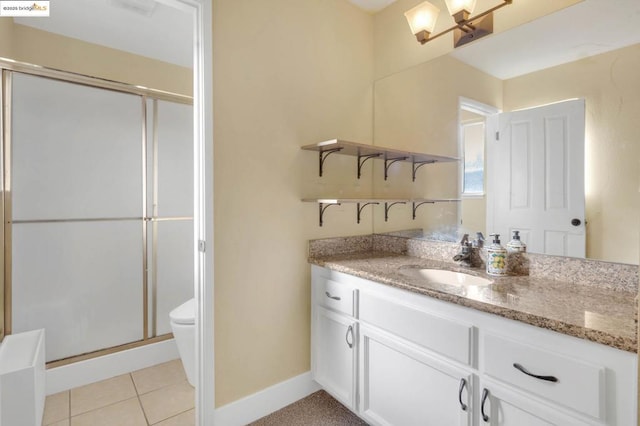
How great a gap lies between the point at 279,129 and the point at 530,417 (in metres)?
1.63

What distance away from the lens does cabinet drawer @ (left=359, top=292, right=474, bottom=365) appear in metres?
1.17

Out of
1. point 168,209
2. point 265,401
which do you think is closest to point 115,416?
point 265,401

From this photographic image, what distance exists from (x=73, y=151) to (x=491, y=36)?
266 centimetres

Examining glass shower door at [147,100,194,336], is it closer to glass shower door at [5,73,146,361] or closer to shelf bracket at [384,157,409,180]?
glass shower door at [5,73,146,361]

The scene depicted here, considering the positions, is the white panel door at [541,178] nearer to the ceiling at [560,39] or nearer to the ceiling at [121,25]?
the ceiling at [560,39]

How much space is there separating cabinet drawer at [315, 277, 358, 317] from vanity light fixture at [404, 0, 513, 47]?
4.68ft

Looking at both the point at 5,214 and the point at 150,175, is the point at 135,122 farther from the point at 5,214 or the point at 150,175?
the point at 5,214

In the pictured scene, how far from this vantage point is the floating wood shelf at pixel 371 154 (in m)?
1.79

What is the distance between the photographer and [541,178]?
1.44 metres

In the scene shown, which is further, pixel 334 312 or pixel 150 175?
pixel 150 175

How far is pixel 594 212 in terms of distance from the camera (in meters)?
1.30

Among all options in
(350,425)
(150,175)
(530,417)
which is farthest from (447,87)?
(150,175)

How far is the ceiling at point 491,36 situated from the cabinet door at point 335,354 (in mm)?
1503

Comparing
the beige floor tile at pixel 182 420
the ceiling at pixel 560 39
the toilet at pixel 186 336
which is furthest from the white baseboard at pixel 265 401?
the ceiling at pixel 560 39
